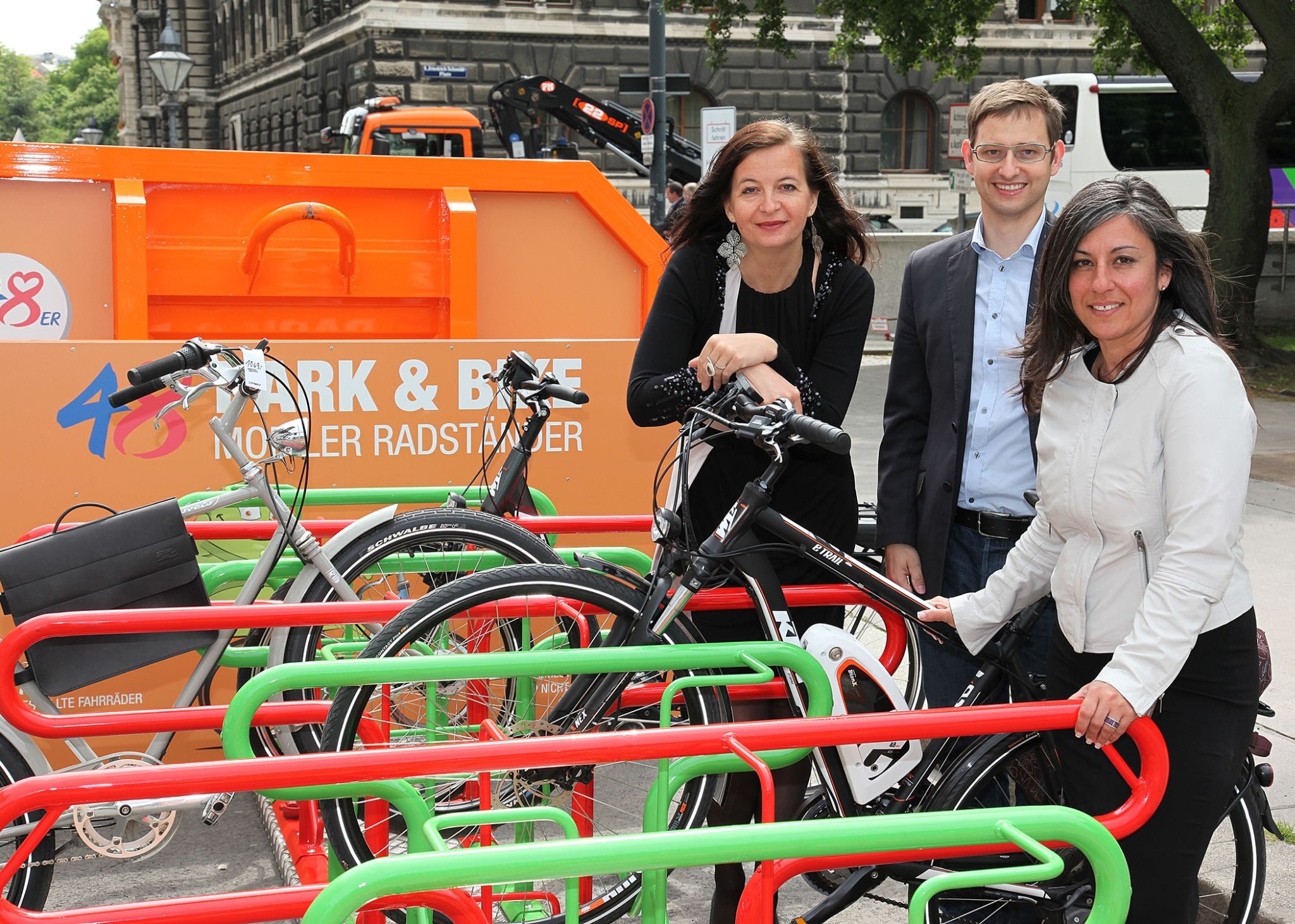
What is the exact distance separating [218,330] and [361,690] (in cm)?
319

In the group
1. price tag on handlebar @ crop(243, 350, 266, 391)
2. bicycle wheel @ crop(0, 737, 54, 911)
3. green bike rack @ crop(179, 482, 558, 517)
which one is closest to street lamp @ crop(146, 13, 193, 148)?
green bike rack @ crop(179, 482, 558, 517)

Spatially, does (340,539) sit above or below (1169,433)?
below

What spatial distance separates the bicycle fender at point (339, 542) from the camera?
3.86 m

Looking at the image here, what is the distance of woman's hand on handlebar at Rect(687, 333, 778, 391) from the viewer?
304cm

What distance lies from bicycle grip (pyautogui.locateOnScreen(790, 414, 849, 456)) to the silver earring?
1.77 ft

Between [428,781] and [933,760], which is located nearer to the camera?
[933,760]

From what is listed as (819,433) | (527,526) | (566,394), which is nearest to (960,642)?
(819,433)

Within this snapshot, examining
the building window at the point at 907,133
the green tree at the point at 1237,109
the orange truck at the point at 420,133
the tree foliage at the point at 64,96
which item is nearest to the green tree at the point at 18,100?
the tree foliage at the point at 64,96

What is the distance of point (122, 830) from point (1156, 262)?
273 centimetres

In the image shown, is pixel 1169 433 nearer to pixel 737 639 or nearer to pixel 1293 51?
pixel 737 639

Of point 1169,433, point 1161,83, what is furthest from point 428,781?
point 1161,83

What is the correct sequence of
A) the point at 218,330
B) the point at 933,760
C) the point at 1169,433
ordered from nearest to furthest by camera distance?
1. the point at 1169,433
2. the point at 933,760
3. the point at 218,330

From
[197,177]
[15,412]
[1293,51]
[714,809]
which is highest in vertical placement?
[1293,51]

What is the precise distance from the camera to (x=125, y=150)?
17.1ft
